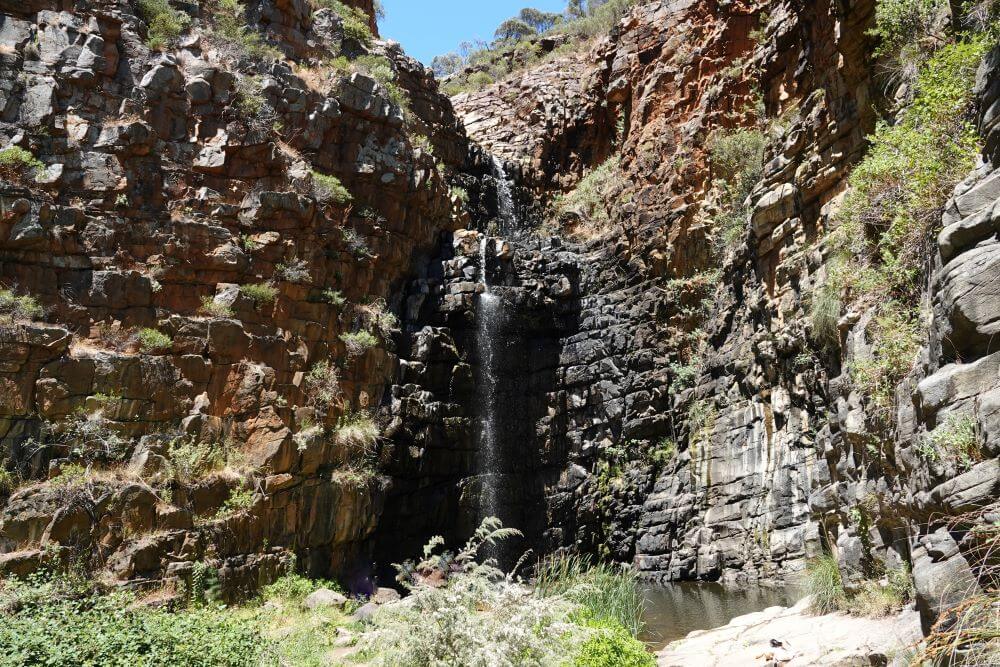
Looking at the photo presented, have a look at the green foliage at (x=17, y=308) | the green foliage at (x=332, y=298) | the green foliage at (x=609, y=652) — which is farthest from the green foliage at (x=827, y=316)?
the green foliage at (x=17, y=308)

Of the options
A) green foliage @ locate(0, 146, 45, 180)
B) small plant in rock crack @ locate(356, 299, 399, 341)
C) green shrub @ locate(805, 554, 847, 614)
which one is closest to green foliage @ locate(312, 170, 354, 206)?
small plant in rock crack @ locate(356, 299, 399, 341)

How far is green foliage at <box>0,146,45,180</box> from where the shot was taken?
13039 millimetres

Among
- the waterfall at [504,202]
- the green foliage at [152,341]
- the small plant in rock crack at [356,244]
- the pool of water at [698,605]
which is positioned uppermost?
the waterfall at [504,202]

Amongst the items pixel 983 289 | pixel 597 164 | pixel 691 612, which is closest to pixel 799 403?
pixel 691 612

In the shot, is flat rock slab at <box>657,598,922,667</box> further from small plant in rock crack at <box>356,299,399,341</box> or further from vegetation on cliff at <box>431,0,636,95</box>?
vegetation on cliff at <box>431,0,636,95</box>

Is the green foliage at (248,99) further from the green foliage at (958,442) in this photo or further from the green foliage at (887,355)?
the green foliage at (958,442)

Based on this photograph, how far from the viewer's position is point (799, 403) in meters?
13.8

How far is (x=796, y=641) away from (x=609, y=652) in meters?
2.18

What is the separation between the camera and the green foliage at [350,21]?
1992cm

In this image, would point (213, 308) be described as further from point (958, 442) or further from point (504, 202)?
point (958, 442)

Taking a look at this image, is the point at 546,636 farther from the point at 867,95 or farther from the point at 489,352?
the point at 489,352

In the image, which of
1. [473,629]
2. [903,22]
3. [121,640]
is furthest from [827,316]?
[121,640]

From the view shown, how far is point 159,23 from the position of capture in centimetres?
1580

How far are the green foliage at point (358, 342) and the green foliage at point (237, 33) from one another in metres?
7.46
